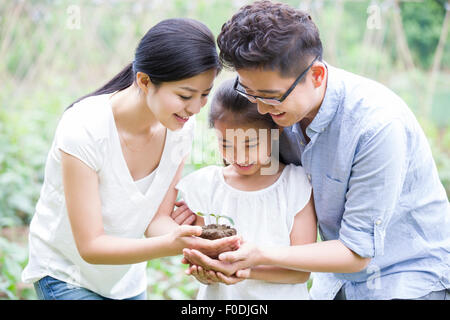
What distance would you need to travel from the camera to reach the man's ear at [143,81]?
2.03m

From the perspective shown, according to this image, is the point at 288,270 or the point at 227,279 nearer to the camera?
the point at 227,279

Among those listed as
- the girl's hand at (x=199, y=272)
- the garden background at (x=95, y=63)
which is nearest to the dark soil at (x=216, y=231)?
the girl's hand at (x=199, y=272)

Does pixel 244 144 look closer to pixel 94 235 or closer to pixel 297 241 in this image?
pixel 297 241

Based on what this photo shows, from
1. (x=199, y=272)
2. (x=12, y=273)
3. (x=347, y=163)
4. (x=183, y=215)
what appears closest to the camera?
(x=347, y=163)

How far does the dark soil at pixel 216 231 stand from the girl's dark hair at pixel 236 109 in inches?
17.2

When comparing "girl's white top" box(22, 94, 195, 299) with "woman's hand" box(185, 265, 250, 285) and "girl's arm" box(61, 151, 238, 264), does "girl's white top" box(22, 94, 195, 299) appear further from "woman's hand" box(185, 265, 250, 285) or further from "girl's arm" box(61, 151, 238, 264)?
"woman's hand" box(185, 265, 250, 285)

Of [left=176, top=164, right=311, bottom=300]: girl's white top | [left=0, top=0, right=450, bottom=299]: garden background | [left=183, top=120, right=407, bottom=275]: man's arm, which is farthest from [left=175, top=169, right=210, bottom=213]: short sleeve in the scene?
[left=0, top=0, right=450, bottom=299]: garden background

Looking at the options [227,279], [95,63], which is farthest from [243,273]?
[95,63]

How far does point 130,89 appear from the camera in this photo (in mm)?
2180

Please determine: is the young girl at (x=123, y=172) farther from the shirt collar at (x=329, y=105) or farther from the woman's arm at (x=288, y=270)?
the shirt collar at (x=329, y=105)

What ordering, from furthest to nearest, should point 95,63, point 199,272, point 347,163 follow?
point 95,63
point 199,272
point 347,163

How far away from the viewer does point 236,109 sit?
82.8 inches

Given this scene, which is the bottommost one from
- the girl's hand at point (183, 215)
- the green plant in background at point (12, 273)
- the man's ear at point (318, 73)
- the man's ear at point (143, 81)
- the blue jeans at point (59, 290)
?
the green plant in background at point (12, 273)

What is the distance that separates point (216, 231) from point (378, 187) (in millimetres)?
628
